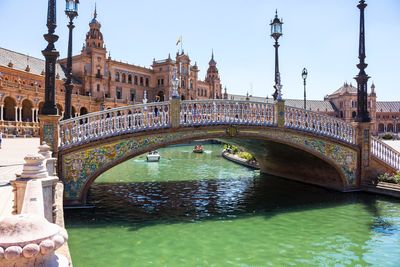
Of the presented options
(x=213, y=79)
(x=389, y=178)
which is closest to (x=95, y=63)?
(x=213, y=79)

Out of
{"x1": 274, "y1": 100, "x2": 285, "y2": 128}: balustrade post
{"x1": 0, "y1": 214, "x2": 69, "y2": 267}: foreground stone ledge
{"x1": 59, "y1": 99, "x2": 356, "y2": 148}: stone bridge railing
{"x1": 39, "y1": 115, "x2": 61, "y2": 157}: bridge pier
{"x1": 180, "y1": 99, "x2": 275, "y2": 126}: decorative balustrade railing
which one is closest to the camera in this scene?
{"x1": 0, "y1": 214, "x2": 69, "y2": 267}: foreground stone ledge

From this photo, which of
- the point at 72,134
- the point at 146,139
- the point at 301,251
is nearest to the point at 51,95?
the point at 72,134

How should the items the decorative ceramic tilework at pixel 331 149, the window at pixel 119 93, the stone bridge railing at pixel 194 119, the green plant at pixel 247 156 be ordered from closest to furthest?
the stone bridge railing at pixel 194 119 < the decorative ceramic tilework at pixel 331 149 < the green plant at pixel 247 156 < the window at pixel 119 93

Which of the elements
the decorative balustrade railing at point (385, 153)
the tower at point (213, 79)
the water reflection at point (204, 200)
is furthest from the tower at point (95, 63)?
the decorative balustrade railing at point (385, 153)

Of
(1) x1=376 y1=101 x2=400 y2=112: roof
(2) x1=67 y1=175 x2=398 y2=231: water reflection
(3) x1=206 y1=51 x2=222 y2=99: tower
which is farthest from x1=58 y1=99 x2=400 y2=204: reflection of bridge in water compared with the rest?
(1) x1=376 y1=101 x2=400 y2=112: roof

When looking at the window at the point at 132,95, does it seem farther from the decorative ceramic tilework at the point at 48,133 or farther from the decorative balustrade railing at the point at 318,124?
the decorative ceramic tilework at the point at 48,133

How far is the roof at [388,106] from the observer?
11419 cm

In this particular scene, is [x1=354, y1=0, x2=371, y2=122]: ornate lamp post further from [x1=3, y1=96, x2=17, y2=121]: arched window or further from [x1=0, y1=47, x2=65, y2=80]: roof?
[x1=0, y1=47, x2=65, y2=80]: roof

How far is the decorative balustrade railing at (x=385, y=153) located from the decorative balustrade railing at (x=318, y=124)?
121 centimetres

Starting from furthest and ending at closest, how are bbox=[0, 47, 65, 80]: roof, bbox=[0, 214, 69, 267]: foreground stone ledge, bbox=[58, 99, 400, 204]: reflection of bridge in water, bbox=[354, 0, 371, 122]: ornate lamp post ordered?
bbox=[0, 47, 65, 80]: roof < bbox=[354, 0, 371, 122]: ornate lamp post < bbox=[58, 99, 400, 204]: reflection of bridge in water < bbox=[0, 214, 69, 267]: foreground stone ledge

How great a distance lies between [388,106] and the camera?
115 m

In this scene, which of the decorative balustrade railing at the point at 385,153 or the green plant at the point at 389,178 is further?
the decorative balustrade railing at the point at 385,153

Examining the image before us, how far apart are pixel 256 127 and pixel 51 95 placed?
8.51 m

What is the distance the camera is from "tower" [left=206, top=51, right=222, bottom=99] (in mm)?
108188
